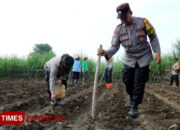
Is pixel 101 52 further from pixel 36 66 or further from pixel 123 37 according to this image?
pixel 36 66

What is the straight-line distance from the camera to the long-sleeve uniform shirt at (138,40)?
8.70 ft

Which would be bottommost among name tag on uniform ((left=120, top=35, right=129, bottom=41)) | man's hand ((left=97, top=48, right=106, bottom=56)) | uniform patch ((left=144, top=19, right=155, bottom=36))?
man's hand ((left=97, top=48, right=106, bottom=56))

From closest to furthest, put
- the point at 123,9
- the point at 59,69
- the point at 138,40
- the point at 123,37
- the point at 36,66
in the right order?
the point at 123,9 → the point at 138,40 → the point at 123,37 → the point at 59,69 → the point at 36,66

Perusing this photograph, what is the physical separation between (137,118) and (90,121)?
2.34 ft

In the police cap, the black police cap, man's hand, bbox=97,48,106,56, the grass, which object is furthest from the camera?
the grass

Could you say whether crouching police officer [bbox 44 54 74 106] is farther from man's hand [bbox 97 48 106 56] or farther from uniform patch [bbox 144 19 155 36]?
uniform patch [bbox 144 19 155 36]

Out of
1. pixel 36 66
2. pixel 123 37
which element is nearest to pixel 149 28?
pixel 123 37

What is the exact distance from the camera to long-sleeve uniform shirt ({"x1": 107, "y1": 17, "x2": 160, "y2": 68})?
8.70 feet

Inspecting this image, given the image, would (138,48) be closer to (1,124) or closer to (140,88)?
(140,88)

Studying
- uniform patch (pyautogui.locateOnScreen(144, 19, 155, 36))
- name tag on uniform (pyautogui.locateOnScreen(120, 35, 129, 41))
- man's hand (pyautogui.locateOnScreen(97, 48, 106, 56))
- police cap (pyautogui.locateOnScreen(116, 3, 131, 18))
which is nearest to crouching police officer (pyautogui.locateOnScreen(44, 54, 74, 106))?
man's hand (pyautogui.locateOnScreen(97, 48, 106, 56))

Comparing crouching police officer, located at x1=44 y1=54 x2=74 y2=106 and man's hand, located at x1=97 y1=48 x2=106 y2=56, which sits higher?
man's hand, located at x1=97 y1=48 x2=106 y2=56

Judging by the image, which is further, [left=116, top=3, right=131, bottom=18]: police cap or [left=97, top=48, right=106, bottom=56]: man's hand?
[left=97, top=48, right=106, bottom=56]: man's hand

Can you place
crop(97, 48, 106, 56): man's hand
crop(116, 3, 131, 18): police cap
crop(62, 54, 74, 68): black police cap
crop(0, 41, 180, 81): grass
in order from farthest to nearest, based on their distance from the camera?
crop(0, 41, 180, 81): grass < crop(62, 54, 74, 68): black police cap < crop(97, 48, 106, 56): man's hand < crop(116, 3, 131, 18): police cap

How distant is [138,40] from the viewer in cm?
268
